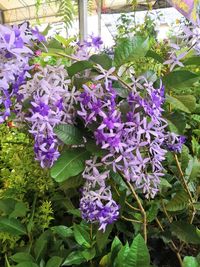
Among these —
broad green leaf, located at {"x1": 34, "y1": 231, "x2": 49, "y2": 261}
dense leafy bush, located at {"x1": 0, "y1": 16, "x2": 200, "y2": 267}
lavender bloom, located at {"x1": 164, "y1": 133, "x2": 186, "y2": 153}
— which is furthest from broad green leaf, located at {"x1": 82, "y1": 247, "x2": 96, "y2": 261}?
lavender bloom, located at {"x1": 164, "y1": 133, "x2": 186, "y2": 153}

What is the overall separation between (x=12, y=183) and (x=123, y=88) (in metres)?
0.58

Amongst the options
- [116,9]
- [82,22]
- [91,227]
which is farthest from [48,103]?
[116,9]

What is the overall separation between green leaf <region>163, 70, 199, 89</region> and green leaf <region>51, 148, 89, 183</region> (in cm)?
26

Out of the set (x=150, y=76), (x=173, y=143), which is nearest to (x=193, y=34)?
(x=150, y=76)

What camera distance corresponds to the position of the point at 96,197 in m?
0.79

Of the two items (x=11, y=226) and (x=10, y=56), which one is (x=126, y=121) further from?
(x=11, y=226)

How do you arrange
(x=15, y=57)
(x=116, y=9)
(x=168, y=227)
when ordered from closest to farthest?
(x=15, y=57)
(x=168, y=227)
(x=116, y=9)

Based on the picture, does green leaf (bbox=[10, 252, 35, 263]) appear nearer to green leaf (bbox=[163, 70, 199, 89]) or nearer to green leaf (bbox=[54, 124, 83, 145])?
green leaf (bbox=[54, 124, 83, 145])

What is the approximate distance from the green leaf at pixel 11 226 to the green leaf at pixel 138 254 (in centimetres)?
36

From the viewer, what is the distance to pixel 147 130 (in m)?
0.74

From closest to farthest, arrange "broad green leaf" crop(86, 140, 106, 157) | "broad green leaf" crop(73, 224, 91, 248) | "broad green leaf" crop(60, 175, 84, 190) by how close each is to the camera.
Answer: "broad green leaf" crop(86, 140, 106, 157)
"broad green leaf" crop(60, 175, 84, 190)
"broad green leaf" crop(73, 224, 91, 248)

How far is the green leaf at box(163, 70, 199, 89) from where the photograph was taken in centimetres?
82

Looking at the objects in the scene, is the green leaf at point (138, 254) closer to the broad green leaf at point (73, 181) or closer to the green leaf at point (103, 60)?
the broad green leaf at point (73, 181)

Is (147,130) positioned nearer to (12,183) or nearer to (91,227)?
(91,227)
